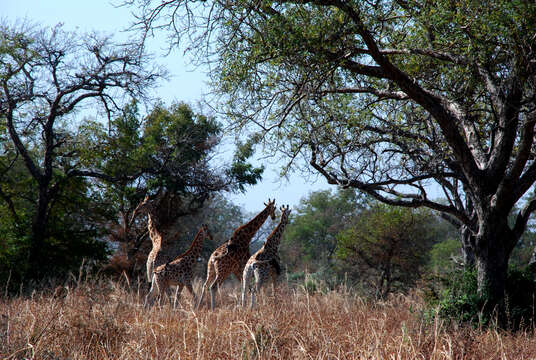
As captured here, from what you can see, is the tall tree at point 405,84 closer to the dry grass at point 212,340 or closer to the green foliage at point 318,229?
the dry grass at point 212,340

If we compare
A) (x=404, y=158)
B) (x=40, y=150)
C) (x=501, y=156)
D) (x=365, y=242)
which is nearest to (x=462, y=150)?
(x=501, y=156)

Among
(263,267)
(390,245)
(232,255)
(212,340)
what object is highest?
(390,245)

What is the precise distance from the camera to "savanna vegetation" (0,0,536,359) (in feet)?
18.1

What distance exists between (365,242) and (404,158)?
5.77 metres

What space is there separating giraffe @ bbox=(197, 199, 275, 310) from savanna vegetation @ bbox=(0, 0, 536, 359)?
0.57 meters

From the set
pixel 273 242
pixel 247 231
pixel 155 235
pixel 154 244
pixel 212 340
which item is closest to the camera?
pixel 212 340

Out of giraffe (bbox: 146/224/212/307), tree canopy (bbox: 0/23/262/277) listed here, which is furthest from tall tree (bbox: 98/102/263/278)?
giraffe (bbox: 146/224/212/307)

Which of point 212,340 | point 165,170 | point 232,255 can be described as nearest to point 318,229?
point 165,170

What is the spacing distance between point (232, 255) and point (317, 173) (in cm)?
247

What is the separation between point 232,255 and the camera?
30.4 feet

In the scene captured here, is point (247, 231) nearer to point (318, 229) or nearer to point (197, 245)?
point (197, 245)

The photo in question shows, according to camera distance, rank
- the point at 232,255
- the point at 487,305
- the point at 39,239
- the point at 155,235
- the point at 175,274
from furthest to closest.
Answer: the point at 39,239 → the point at 155,235 → the point at 232,255 → the point at 175,274 → the point at 487,305

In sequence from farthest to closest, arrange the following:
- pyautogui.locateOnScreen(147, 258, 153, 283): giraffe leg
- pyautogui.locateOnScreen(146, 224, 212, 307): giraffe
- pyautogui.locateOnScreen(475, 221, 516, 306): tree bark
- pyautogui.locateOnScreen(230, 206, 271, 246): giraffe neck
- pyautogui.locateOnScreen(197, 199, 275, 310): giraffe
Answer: pyautogui.locateOnScreen(147, 258, 153, 283): giraffe leg
pyautogui.locateOnScreen(230, 206, 271, 246): giraffe neck
pyautogui.locateOnScreen(197, 199, 275, 310): giraffe
pyautogui.locateOnScreen(146, 224, 212, 307): giraffe
pyautogui.locateOnScreen(475, 221, 516, 306): tree bark

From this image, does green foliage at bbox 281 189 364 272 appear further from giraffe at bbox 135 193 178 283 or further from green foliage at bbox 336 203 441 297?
giraffe at bbox 135 193 178 283
